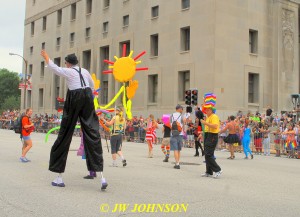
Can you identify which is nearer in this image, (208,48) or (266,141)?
(266,141)

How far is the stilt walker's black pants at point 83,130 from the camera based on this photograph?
7137 mm

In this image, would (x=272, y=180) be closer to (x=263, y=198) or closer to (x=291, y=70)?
(x=263, y=198)

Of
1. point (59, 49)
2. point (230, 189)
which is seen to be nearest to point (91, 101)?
point (230, 189)

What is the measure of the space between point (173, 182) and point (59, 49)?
142ft

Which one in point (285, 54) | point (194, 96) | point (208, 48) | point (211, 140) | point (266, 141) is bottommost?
point (266, 141)

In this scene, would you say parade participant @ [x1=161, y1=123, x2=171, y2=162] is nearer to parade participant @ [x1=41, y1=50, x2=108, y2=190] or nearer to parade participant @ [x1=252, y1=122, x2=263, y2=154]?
parade participant @ [x1=41, y1=50, x2=108, y2=190]

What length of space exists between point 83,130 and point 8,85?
327 feet

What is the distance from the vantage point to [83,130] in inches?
283

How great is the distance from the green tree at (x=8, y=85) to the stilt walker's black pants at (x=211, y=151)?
95003 mm

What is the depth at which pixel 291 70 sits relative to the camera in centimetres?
3500

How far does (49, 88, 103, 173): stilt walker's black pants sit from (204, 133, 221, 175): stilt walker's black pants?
3344 mm

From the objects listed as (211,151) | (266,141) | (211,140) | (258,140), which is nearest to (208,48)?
(258,140)

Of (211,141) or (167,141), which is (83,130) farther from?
(167,141)

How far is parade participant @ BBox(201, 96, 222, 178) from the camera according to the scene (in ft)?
31.6
